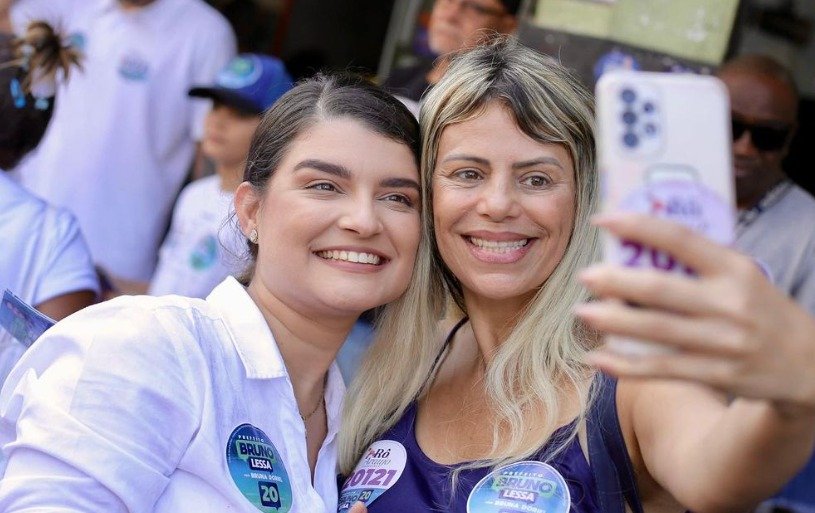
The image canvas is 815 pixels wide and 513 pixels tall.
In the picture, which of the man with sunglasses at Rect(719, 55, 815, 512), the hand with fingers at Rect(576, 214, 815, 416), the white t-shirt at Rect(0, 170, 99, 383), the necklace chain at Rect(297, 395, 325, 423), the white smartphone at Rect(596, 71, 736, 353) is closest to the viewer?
the hand with fingers at Rect(576, 214, 815, 416)

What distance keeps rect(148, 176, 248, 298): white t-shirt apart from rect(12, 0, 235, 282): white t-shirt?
18.7 inches

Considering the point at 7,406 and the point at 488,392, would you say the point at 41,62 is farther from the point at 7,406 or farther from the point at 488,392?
the point at 488,392

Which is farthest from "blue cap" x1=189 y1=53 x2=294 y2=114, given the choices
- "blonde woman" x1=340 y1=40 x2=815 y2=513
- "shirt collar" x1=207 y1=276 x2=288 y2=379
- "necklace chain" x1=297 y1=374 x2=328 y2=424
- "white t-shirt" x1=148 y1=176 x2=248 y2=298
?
"shirt collar" x1=207 y1=276 x2=288 y2=379

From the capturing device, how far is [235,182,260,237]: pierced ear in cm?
263

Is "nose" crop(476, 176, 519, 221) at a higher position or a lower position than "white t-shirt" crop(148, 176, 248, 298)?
higher

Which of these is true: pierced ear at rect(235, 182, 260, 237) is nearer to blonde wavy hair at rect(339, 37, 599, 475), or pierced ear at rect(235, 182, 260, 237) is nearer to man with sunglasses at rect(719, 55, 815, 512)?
blonde wavy hair at rect(339, 37, 599, 475)

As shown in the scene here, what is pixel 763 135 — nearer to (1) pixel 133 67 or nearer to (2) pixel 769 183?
(2) pixel 769 183

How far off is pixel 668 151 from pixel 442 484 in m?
1.25

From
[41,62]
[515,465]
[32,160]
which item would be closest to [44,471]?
[515,465]

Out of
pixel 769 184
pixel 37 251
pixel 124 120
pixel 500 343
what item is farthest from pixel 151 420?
pixel 124 120

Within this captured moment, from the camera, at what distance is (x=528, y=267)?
8.30 ft

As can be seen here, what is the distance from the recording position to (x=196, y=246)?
180 inches

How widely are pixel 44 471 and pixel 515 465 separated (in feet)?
2.96

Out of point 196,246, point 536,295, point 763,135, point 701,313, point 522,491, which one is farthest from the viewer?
point 196,246
